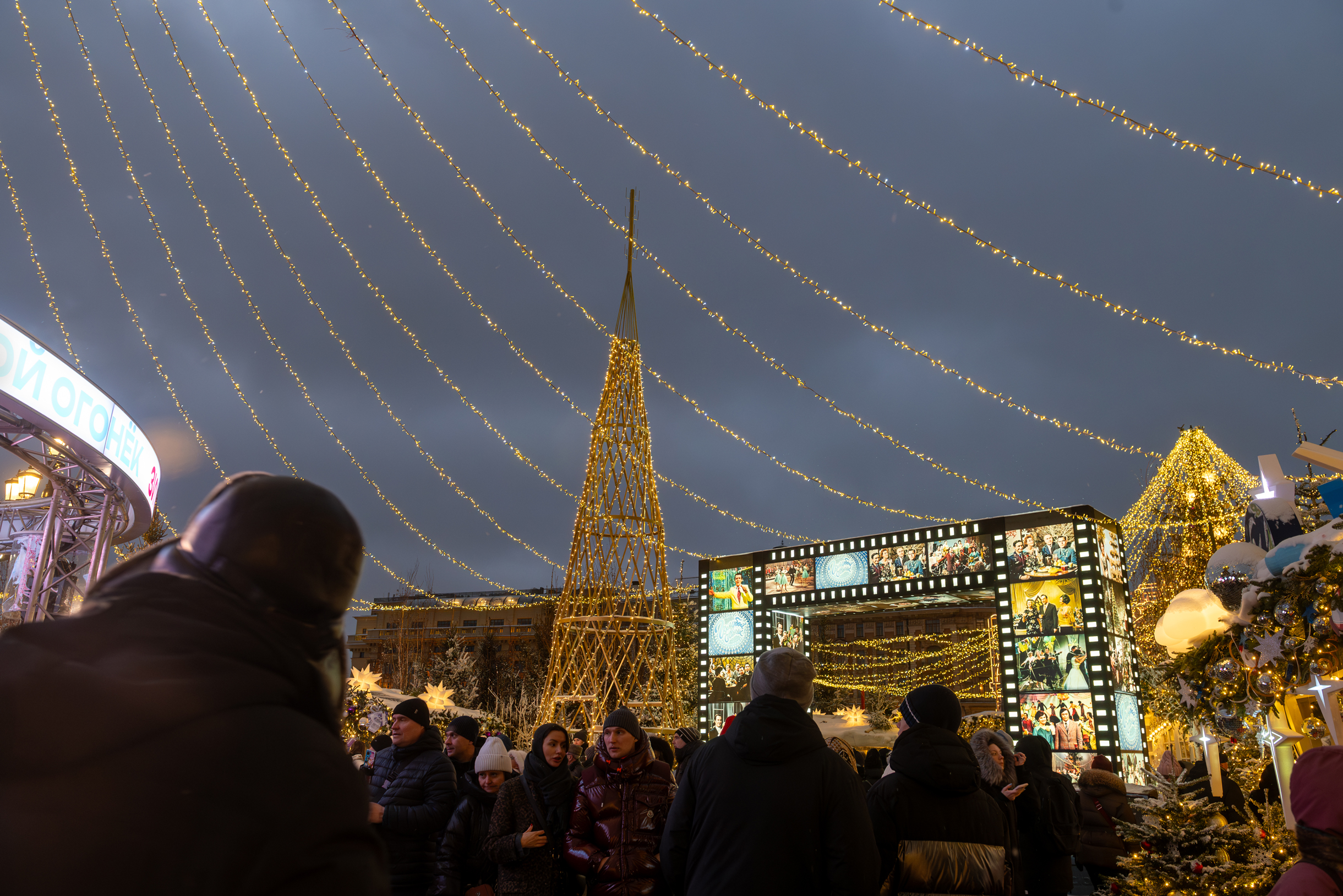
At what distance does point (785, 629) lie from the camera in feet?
72.4

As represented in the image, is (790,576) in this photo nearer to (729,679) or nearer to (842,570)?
(842,570)

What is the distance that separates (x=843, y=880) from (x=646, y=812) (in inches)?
54.0

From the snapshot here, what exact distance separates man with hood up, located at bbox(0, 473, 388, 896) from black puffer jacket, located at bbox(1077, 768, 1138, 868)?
6470 millimetres

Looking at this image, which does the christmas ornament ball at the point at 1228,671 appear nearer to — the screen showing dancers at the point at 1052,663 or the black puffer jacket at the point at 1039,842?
the black puffer jacket at the point at 1039,842

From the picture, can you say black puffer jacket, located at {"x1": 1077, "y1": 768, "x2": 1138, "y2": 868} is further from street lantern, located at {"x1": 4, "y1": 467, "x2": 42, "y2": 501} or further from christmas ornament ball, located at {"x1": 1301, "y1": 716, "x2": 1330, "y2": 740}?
street lantern, located at {"x1": 4, "y1": 467, "x2": 42, "y2": 501}

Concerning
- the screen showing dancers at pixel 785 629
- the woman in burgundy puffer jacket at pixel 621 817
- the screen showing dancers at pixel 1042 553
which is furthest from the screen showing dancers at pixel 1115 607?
the woman in burgundy puffer jacket at pixel 621 817

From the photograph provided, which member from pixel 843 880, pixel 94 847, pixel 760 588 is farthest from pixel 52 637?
pixel 760 588

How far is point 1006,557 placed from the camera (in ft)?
57.8

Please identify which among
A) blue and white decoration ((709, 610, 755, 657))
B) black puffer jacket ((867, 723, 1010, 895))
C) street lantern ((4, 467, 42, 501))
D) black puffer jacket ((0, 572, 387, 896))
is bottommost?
black puffer jacket ((867, 723, 1010, 895))

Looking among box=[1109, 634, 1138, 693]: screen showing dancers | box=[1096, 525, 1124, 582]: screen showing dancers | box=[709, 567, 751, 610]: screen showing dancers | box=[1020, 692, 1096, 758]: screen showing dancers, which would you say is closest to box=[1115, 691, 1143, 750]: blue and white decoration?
box=[1109, 634, 1138, 693]: screen showing dancers

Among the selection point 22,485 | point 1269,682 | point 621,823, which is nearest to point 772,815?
point 621,823

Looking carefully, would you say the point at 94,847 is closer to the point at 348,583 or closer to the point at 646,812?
the point at 348,583

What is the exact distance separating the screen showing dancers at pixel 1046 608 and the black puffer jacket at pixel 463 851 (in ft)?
48.4

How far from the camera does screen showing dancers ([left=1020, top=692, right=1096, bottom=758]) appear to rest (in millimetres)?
15641
